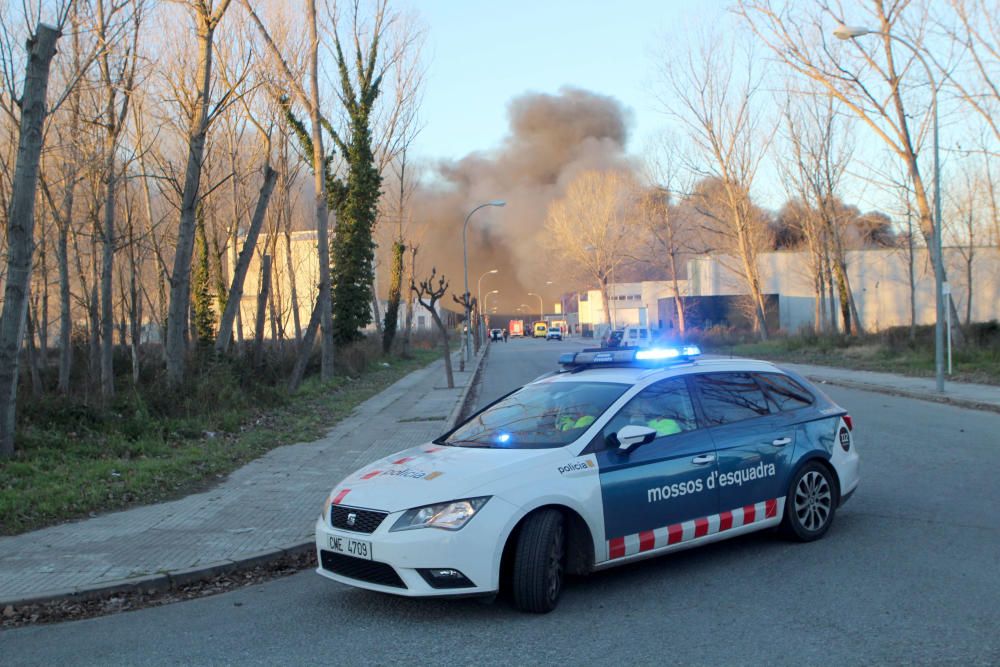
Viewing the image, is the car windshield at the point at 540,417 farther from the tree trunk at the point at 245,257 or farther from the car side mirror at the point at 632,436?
the tree trunk at the point at 245,257

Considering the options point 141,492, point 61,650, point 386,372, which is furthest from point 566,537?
point 386,372

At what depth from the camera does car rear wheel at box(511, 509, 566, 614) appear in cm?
495

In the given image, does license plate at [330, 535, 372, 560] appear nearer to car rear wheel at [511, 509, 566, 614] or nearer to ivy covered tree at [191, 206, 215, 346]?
car rear wheel at [511, 509, 566, 614]

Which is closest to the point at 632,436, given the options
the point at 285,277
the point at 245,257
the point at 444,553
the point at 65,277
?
the point at 444,553

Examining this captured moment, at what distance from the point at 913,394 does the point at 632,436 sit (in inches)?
639

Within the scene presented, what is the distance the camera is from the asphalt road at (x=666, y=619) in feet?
14.5

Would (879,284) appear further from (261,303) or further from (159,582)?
(159,582)

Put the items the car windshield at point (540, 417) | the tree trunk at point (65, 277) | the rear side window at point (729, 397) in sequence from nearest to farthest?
the car windshield at point (540, 417) → the rear side window at point (729, 397) → the tree trunk at point (65, 277)

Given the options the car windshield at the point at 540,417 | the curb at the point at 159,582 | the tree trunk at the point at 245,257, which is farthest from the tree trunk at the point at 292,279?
the car windshield at the point at 540,417

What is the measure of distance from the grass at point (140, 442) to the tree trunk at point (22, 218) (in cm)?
74

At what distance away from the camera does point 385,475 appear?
5.52m

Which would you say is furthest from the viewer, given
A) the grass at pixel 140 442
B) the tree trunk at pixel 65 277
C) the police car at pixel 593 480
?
the tree trunk at pixel 65 277

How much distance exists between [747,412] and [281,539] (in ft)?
13.0

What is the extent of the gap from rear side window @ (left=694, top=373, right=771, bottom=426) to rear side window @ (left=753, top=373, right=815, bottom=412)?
127 millimetres
